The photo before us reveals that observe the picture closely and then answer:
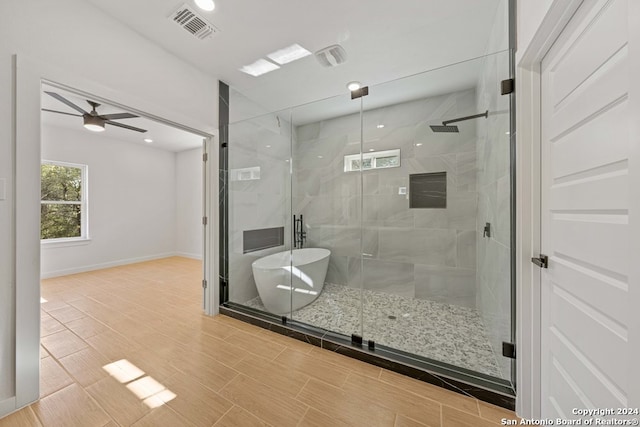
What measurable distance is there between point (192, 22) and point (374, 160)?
2269 mm

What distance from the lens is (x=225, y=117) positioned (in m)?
2.65

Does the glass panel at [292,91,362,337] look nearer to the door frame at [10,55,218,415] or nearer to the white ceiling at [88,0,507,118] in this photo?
the white ceiling at [88,0,507,118]

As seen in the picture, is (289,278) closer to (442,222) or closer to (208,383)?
(208,383)

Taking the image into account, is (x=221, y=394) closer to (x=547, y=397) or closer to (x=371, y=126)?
(x=547, y=397)

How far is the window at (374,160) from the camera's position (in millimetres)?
2865

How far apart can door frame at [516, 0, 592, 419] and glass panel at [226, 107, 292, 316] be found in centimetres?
204

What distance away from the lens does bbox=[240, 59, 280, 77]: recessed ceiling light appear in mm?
2334

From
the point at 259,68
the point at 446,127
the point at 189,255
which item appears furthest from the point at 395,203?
the point at 189,255

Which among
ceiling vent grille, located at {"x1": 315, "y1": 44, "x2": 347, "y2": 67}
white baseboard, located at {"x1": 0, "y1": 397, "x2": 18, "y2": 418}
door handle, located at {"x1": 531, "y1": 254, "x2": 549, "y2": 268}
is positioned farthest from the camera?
ceiling vent grille, located at {"x1": 315, "y1": 44, "x2": 347, "y2": 67}

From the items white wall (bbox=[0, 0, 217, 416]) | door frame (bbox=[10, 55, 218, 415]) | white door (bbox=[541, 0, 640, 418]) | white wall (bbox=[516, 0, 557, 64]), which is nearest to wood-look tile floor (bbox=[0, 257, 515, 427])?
door frame (bbox=[10, 55, 218, 415])

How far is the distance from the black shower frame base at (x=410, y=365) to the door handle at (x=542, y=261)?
0.79 m

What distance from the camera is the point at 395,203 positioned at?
2.92 meters

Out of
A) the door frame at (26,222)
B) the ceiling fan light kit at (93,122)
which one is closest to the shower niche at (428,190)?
the door frame at (26,222)

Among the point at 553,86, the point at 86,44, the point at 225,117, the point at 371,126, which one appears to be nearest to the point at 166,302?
the point at 225,117
